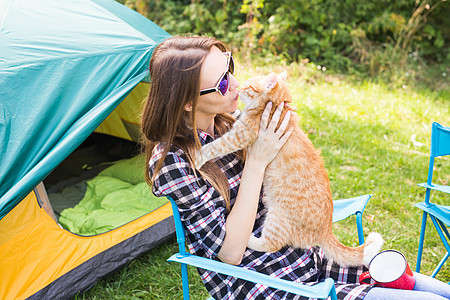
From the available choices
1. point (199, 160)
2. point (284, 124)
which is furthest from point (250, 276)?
point (284, 124)

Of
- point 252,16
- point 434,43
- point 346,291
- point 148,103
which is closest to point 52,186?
point 148,103

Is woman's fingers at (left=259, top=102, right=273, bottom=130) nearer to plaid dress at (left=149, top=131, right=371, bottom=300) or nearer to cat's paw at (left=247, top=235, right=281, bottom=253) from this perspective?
plaid dress at (left=149, top=131, right=371, bottom=300)

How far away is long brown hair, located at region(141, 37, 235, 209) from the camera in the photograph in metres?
1.44

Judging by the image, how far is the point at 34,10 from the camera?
7.79ft

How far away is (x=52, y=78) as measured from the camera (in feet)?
6.52

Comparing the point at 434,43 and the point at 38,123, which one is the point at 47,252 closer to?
the point at 38,123

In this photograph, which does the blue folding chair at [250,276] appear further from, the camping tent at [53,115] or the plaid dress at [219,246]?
the camping tent at [53,115]

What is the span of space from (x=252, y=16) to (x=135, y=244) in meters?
5.05

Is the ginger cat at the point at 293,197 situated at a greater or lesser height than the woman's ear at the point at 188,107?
lesser

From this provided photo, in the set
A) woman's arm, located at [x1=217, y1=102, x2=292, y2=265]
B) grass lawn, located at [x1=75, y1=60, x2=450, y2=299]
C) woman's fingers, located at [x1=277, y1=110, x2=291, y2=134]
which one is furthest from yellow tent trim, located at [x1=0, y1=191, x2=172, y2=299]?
woman's fingers, located at [x1=277, y1=110, x2=291, y2=134]

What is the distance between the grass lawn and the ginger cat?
3.31 ft

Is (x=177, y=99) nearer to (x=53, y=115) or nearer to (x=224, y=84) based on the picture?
(x=224, y=84)

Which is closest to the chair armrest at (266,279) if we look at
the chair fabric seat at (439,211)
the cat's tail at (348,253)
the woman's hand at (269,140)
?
the cat's tail at (348,253)

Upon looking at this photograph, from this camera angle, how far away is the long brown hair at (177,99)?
1441 millimetres
